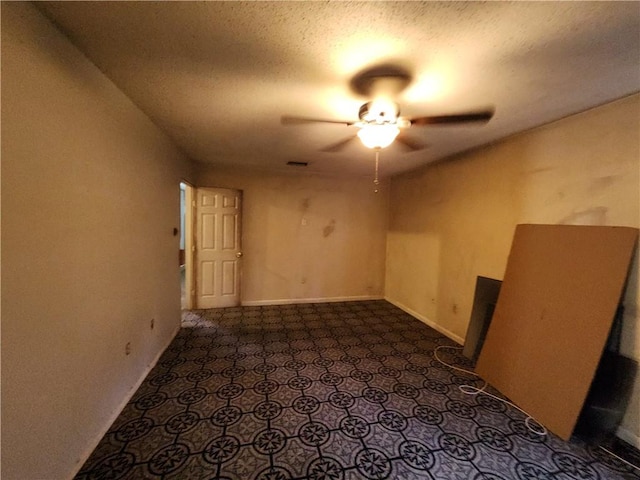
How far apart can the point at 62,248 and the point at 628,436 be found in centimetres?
373

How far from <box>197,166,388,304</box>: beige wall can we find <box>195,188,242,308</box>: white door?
0.49 ft

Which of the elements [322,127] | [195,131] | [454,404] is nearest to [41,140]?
[195,131]

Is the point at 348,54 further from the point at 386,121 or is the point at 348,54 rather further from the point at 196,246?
the point at 196,246

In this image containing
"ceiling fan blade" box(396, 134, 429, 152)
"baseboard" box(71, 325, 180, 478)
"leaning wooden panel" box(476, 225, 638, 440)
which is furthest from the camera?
"ceiling fan blade" box(396, 134, 429, 152)

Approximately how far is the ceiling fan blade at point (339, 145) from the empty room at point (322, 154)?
0.04 meters

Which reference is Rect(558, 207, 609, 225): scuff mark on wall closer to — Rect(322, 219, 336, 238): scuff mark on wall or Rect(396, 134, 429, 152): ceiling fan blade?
Rect(396, 134, 429, 152): ceiling fan blade

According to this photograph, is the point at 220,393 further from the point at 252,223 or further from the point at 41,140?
the point at 252,223

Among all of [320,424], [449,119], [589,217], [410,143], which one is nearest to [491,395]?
[320,424]

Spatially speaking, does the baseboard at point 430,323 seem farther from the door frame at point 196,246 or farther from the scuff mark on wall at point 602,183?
the door frame at point 196,246

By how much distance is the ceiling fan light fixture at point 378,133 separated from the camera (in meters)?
1.73

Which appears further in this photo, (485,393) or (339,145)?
(339,145)

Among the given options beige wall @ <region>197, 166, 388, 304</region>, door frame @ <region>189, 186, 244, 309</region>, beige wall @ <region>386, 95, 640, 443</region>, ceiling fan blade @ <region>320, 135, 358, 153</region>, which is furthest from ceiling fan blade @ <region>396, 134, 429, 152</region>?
door frame @ <region>189, 186, 244, 309</region>

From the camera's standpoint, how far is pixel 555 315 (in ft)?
6.78

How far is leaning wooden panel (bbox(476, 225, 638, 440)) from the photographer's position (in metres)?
1.81
